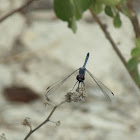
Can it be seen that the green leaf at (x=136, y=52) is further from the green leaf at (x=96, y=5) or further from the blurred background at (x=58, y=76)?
the blurred background at (x=58, y=76)

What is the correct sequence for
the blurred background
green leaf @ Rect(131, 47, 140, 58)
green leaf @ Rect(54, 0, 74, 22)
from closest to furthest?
1. green leaf @ Rect(54, 0, 74, 22)
2. green leaf @ Rect(131, 47, 140, 58)
3. the blurred background

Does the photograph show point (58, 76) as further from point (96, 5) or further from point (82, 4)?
point (82, 4)

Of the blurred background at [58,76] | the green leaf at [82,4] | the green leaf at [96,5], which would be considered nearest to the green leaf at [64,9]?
the green leaf at [82,4]

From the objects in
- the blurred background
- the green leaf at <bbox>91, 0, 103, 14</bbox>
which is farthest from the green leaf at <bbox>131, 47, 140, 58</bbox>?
the blurred background

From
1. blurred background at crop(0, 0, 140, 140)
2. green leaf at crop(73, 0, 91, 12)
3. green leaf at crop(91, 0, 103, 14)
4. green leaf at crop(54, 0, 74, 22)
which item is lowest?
green leaf at crop(54, 0, 74, 22)

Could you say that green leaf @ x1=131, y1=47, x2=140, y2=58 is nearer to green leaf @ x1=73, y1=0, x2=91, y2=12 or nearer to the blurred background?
green leaf @ x1=73, y1=0, x2=91, y2=12
